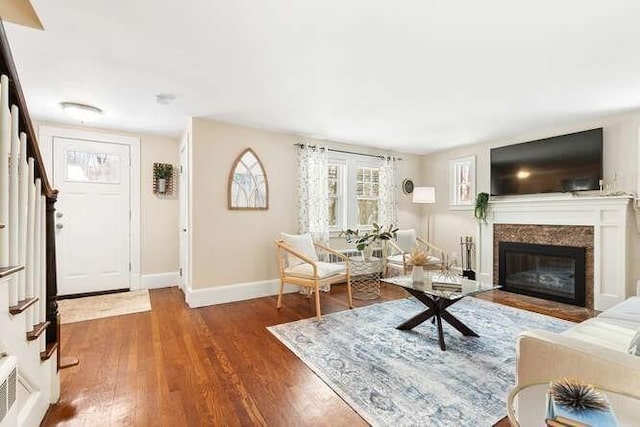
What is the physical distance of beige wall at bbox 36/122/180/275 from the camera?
4289mm

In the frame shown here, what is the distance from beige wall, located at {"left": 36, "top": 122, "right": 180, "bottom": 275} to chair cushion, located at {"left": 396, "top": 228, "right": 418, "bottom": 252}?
338 centimetres

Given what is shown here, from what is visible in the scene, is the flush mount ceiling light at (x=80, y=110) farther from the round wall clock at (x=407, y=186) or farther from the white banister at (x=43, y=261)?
the round wall clock at (x=407, y=186)

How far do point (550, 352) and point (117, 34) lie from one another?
2.84 m

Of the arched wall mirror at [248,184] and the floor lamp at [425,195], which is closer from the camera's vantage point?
the arched wall mirror at [248,184]

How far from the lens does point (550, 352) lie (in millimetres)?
1222

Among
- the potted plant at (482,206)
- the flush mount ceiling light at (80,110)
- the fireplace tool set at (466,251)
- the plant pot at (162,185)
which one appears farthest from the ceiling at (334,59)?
the fireplace tool set at (466,251)

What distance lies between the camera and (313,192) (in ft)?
14.3

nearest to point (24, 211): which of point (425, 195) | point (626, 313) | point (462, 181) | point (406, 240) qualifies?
point (626, 313)

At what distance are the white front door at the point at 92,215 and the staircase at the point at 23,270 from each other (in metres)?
2.57

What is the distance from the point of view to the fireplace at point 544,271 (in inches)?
143

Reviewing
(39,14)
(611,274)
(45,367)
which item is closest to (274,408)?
(45,367)

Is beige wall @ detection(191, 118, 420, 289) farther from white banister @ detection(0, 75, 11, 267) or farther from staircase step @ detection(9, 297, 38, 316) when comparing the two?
white banister @ detection(0, 75, 11, 267)

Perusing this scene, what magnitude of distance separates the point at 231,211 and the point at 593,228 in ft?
14.2

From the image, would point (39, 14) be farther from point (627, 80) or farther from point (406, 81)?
point (627, 80)
